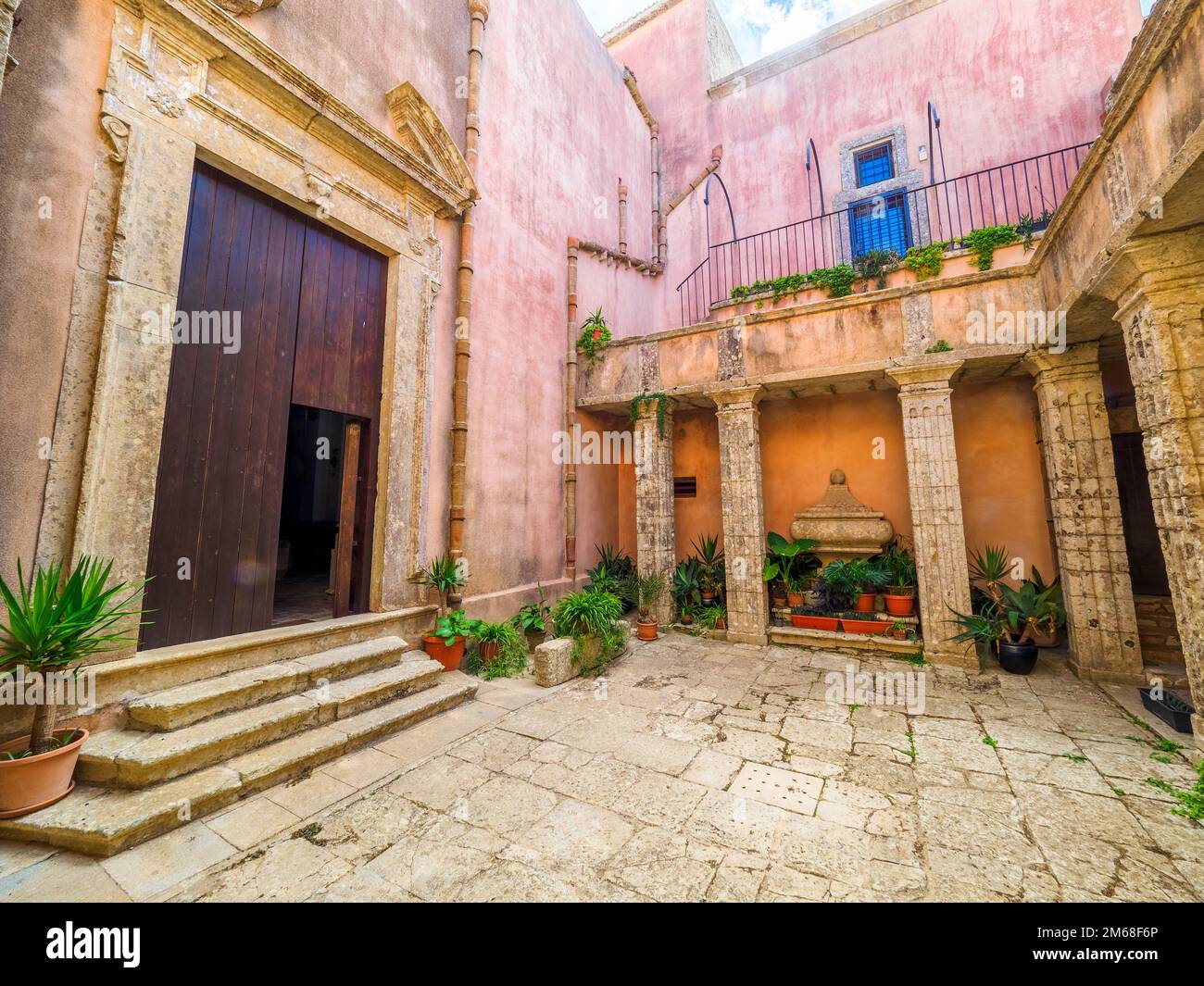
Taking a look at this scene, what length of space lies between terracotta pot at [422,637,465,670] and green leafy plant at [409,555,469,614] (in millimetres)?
423

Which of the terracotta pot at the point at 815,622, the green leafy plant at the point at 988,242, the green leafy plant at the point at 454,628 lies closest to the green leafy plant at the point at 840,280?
the green leafy plant at the point at 988,242

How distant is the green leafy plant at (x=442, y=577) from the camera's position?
5027mm

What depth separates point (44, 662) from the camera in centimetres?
238

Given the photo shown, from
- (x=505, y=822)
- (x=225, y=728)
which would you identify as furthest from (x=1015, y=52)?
(x=225, y=728)

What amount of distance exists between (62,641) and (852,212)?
37.5 feet

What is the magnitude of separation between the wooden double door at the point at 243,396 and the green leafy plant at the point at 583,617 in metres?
1.98

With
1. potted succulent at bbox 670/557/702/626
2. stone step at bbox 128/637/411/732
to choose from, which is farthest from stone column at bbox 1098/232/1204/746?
stone step at bbox 128/637/411/732

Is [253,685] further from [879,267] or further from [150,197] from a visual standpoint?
[879,267]

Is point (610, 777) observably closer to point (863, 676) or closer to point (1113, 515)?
point (863, 676)

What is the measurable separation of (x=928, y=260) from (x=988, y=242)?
0.63 m

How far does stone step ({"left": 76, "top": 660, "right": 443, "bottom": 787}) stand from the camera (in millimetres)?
2562

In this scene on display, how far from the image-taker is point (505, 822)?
2564mm

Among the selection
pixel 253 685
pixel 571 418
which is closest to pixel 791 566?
pixel 571 418

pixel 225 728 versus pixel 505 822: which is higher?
pixel 225 728
